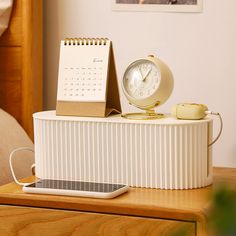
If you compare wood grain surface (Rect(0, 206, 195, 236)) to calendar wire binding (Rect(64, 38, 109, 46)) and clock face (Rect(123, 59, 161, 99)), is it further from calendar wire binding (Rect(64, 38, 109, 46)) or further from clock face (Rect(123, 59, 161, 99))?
calendar wire binding (Rect(64, 38, 109, 46))

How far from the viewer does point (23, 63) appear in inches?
68.4

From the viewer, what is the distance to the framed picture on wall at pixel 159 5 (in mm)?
1593

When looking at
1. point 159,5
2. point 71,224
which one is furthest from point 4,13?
point 71,224

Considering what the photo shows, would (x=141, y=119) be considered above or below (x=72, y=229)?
above

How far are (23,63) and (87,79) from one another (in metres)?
0.67

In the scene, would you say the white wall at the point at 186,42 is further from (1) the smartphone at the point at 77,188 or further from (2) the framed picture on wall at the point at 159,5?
(1) the smartphone at the point at 77,188

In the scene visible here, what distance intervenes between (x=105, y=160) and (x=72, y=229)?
171mm

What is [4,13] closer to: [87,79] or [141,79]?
[87,79]

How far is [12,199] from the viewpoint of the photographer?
100 cm

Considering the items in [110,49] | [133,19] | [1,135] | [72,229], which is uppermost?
[133,19]

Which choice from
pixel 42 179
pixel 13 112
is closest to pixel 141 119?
pixel 42 179

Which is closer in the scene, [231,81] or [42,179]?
[42,179]

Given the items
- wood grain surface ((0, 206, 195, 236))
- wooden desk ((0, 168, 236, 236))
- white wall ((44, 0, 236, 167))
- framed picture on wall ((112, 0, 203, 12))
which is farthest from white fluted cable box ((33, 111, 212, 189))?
framed picture on wall ((112, 0, 203, 12))

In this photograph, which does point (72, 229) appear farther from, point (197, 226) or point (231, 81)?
point (231, 81)
